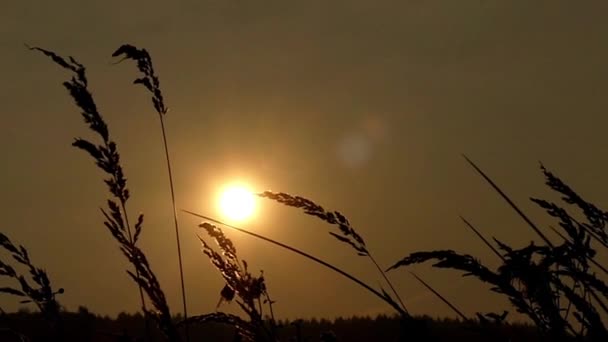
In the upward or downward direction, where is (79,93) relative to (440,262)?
upward

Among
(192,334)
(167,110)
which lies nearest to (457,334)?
(192,334)

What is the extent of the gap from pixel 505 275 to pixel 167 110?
67.4 inches

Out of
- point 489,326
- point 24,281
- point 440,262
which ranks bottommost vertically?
point 489,326

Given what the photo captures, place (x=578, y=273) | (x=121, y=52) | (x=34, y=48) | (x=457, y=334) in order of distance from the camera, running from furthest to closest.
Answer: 1. (x=457, y=334)
2. (x=121, y=52)
3. (x=34, y=48)
4. (x=578, y=273)

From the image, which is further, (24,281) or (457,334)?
(457,334)

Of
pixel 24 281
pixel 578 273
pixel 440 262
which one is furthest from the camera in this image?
pixel 24 281

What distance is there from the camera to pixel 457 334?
20.9 meters

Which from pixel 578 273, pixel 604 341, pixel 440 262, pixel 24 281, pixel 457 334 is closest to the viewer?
pixel 604 341

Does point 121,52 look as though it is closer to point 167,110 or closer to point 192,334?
point 167,110

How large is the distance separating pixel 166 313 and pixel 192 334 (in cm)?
2069

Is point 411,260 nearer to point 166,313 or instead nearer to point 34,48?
point 166,313

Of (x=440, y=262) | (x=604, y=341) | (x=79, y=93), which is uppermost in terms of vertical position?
(x=79, y=93)

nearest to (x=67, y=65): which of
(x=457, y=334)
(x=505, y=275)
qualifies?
(x=505, y=275)

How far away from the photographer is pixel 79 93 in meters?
2.89
